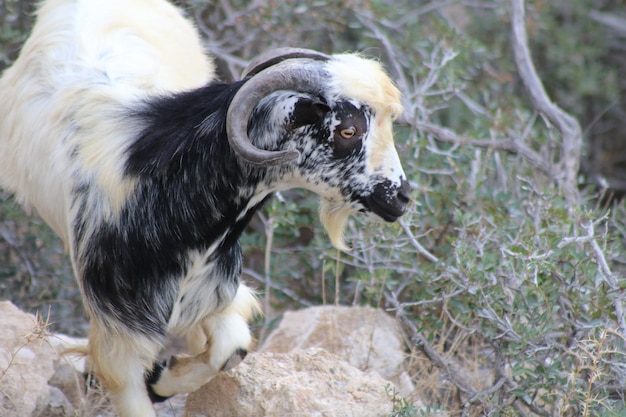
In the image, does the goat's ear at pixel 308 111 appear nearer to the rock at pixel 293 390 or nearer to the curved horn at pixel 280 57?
the curved horn at pixel 280 57

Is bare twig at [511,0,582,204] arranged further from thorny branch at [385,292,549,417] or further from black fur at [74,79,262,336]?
black fur at [74,79,262,336]

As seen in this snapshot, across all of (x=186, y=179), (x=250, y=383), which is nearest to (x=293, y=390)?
(x=250, y=383)

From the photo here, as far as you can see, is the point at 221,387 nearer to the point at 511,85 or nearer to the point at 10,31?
the point at 10,31

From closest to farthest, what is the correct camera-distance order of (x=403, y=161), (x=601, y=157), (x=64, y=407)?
(x=64, y=407), (x=403, y=161), (x=601, y=157)

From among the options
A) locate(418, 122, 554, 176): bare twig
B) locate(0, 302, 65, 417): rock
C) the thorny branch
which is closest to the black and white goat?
locate(0, 302, 65, 417): rock

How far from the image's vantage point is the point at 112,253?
139 inches

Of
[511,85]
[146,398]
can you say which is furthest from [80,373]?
[511,85]

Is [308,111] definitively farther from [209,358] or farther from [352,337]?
[352,337]

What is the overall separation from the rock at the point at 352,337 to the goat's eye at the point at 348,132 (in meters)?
1.48

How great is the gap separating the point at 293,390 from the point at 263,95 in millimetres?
1272

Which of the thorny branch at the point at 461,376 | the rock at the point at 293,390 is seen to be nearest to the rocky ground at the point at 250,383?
the rock at the point at 293,390

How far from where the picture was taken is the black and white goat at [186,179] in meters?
3.44

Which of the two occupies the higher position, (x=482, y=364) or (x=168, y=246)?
(x=168, y=246)

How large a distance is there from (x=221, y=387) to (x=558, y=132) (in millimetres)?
3026
